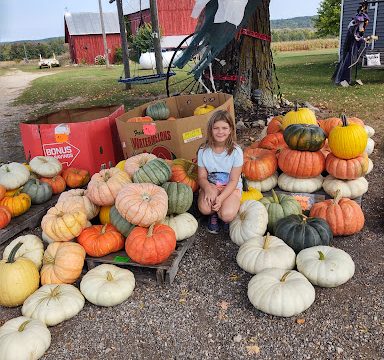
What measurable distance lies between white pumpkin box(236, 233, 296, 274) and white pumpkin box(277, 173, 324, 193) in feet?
2.99

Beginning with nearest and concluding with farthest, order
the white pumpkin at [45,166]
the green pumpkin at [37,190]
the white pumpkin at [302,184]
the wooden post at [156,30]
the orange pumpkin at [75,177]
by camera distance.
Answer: the white pumpkin at [302,184]
the green pumpkin at [37,190]
the white pumpkin at [45,166]
the orange pumpkin at [75,177]
the wooden post at [156,30]

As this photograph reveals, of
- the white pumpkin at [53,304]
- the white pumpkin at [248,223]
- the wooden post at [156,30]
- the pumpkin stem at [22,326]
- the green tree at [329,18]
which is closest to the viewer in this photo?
the pumpkin stem at [22,326]

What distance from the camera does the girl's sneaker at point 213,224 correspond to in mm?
3600

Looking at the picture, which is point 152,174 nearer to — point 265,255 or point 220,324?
point 265,255

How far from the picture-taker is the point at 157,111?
512 centimetres

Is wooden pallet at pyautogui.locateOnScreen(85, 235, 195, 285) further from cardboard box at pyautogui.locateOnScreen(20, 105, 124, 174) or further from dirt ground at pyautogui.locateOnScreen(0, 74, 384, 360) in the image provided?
cardboard box at pyautogui.locateOnScreen(20, 105, 124, 174)

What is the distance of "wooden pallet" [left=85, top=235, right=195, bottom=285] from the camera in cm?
297

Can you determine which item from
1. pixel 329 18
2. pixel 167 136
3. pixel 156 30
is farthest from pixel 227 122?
pixel 329 18

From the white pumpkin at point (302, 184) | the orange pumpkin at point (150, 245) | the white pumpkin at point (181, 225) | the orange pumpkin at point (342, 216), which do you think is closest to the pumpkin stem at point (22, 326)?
the orange pumpkin at point (150, 245)

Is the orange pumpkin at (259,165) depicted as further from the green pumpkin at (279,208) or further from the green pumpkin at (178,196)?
the green pumpkin at (178,196)

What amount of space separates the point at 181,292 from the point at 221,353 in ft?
2.09

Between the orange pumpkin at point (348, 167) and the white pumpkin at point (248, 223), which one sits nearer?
the white pumpkin at point (248, 223)

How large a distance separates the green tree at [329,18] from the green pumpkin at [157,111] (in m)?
20.5

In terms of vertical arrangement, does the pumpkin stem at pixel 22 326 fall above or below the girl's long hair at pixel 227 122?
below
